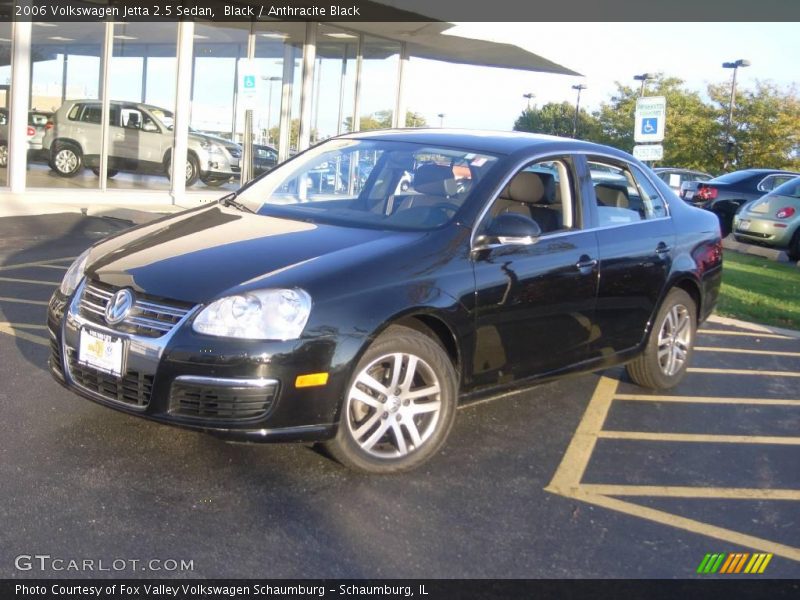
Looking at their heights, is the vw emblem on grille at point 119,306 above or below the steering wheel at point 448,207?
below

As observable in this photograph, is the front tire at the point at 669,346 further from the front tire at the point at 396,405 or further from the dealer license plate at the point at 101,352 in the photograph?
the dealer license plate at the point at 101,352

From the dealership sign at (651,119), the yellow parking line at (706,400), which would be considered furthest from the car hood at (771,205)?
the yellow parking line at (706,400)

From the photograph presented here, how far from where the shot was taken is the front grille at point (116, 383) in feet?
13.5

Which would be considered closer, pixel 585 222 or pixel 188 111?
pixel 585 222

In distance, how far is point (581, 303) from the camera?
5.40 metres

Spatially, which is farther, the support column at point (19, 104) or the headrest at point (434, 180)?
the support column at point (19, 104)

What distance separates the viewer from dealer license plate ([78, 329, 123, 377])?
420cm

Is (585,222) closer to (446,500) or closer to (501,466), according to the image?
(501,466)

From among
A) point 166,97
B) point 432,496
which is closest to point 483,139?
point 432,496

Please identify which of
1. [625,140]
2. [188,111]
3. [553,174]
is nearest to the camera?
[553,174]

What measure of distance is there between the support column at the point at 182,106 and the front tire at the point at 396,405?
48.6 feet
